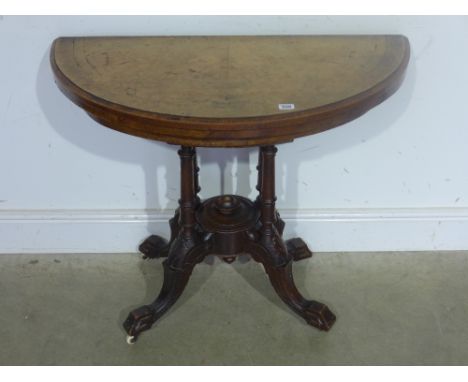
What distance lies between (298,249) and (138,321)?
20.3 inches

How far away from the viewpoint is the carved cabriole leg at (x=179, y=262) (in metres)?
1.47

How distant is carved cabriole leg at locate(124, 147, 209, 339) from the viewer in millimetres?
1469

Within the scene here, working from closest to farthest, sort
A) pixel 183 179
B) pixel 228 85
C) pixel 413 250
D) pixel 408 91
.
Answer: pixel 228 85, pixel 183 179, pixel 408 91, pixel 413 250

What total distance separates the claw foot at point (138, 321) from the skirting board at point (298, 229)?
1.00ft

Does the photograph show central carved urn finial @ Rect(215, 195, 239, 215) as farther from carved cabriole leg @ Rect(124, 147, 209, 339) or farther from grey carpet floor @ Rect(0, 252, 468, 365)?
grey carpet floor @ Rect(0, 252, 468, 365)

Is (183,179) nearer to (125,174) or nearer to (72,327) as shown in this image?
(125,174)

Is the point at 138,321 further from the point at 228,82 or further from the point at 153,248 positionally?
the point at 228,82

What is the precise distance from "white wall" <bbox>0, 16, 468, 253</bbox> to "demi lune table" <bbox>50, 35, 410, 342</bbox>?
81mm

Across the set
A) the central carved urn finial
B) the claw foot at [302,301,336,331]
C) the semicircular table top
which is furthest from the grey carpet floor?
the semicircular table top

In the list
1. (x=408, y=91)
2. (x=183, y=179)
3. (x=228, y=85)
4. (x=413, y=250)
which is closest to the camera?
(x=228, y=85)

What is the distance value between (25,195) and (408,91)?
3.60 ft

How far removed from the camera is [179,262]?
59.2 inches

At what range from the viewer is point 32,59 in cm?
147

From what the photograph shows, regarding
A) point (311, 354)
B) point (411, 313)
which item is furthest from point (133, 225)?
point (411, 313)
